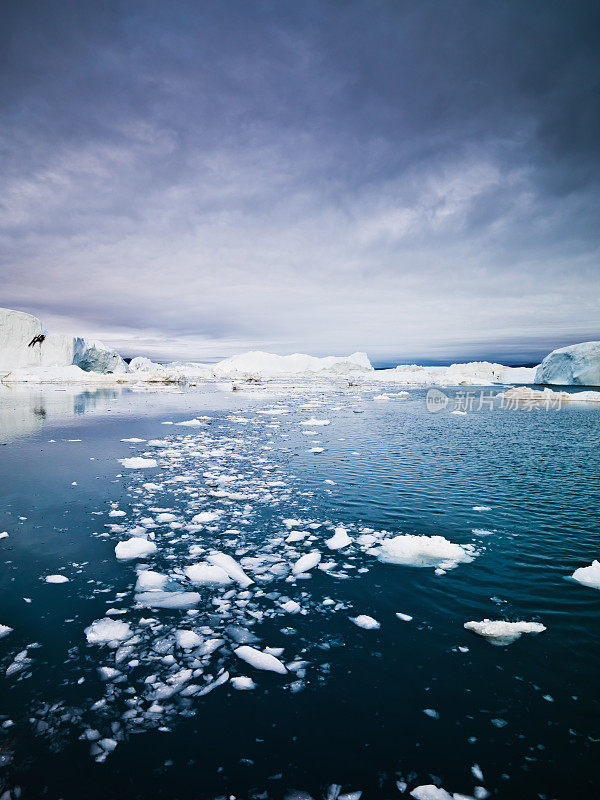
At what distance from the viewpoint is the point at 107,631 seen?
3826mm

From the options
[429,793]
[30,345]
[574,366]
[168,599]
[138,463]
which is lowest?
[429,793]

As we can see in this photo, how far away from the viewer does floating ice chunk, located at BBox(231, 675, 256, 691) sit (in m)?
3.22

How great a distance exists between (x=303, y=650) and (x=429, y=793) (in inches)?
57.4

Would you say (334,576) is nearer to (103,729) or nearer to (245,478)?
(103,729)

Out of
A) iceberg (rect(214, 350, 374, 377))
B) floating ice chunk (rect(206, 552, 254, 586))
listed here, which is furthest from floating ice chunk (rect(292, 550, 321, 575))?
iceberg (rect(214, 350, 374, 377))

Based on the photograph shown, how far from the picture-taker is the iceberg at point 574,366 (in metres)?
51.9

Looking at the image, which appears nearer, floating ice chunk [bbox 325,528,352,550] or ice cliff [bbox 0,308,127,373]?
floating ice chunk [bbox 325,528,352,550]

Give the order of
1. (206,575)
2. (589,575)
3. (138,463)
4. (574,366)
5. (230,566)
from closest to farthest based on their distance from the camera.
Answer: (206,575)
(589,575)
(230,566)
(138,463)
(574,366)

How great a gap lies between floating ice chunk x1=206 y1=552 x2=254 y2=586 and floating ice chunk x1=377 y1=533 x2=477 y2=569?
191cm

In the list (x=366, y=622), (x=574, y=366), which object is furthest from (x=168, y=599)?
(x=574, y=366)

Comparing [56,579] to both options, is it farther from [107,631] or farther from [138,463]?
[138,463]

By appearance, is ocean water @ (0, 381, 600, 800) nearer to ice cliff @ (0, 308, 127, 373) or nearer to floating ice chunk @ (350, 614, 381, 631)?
floating ice chunk @ (350, 614, 381, 631)

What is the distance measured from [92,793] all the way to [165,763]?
0.42 m

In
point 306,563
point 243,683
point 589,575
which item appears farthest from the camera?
point 306,563
